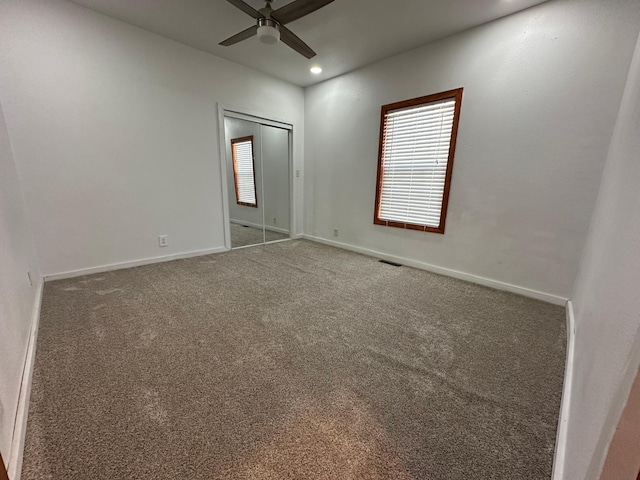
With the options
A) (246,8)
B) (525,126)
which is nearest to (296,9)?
(246,8)

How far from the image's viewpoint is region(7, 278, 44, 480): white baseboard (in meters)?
0.86

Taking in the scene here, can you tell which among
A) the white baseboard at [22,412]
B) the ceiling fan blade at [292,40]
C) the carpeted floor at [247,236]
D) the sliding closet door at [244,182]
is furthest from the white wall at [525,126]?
the white baseboard at [22,412]

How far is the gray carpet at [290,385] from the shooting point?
37.8 inches

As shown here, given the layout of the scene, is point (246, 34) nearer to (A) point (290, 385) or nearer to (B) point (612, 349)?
(A) point (290, 385)

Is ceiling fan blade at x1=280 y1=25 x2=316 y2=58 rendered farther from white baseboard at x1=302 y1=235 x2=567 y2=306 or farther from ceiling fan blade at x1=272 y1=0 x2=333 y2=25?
white baseboard at x1=302 y1=235 x2=567 y2=306

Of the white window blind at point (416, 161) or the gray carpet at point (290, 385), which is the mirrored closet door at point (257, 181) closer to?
the white window blind at point (416, 161)

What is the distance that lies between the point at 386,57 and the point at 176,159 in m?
2.97

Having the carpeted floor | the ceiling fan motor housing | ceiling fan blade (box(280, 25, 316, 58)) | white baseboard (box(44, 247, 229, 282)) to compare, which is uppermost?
ceiling fan blade (box(280, 25, 316, 58))

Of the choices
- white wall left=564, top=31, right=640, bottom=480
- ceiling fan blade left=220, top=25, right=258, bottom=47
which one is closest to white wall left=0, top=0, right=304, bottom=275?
ceiling fan blade left=220, top=25, right=258, bottom=47

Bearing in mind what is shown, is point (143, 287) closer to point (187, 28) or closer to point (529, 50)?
point (187, 28)

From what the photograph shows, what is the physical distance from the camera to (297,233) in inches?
186

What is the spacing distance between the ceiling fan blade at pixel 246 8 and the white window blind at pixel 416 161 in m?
1.90

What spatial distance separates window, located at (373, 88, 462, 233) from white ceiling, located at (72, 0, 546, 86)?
642 millimetres

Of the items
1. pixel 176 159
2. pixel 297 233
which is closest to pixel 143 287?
pixel 176 159
